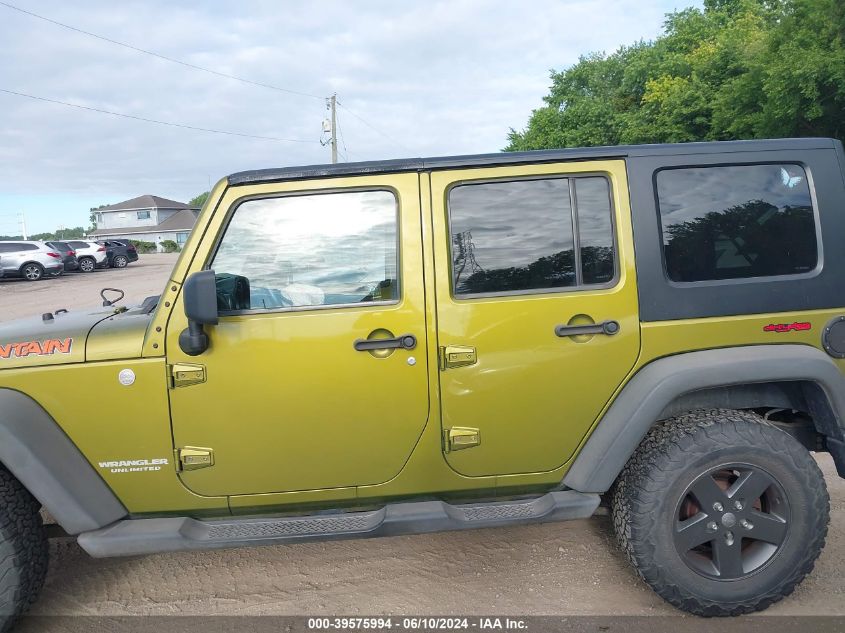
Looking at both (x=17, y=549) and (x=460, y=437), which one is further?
(x=460, y=437)

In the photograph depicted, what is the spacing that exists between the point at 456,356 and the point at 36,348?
1.77m

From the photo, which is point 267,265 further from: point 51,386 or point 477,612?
point 477,612

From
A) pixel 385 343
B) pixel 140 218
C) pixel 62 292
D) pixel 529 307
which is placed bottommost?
pixel 385 343

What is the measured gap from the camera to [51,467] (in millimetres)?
2389

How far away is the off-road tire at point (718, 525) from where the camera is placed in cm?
255

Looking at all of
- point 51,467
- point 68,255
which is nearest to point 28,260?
point 68,255

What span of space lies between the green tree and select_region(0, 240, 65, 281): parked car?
1013 inches

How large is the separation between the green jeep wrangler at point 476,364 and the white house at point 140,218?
7682 cm

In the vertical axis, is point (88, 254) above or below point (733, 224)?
above

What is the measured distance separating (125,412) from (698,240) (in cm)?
256

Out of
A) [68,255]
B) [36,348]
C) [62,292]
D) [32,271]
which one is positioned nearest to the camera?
[36,348]

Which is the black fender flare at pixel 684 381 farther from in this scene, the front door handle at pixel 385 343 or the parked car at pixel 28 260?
the parked car at pixel 28 260

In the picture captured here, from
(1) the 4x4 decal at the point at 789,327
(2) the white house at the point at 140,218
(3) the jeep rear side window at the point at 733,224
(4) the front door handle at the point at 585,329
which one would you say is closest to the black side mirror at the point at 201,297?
(4) the front door handle at the point at 585,329

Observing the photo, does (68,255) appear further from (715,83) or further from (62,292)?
(715,83)
